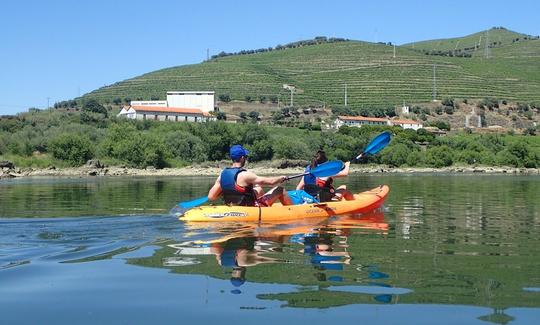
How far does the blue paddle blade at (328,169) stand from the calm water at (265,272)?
1.54 metres

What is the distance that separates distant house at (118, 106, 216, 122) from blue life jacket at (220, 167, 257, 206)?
77.0 metres

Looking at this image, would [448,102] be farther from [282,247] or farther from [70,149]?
[282,247]

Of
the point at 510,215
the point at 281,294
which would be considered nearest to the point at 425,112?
the point at 510,215

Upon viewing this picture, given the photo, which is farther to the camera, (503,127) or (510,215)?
(503,127)

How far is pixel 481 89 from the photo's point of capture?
134 metres

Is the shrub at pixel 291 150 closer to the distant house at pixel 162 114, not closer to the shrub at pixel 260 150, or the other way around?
the shrub at pixel 260 150

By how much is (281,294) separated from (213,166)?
59.7 m

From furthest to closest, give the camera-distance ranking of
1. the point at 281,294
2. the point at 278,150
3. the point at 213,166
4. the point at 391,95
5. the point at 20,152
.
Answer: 1. the point at 391,95
2. the point at 278,150
3. the point at 213,166
4. the point at 20,152
5. the point at 281,294

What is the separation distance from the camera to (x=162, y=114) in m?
97.6

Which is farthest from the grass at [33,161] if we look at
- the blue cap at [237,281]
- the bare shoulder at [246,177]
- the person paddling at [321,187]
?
the blue cap at [237,281]

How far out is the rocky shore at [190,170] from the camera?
56.6 m

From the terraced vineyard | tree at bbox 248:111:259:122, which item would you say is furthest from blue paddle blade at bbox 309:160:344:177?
the terraced vineyard

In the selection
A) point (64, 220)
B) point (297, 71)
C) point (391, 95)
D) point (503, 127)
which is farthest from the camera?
point (297, 71)

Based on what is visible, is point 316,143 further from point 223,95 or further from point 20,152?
point 223,95
